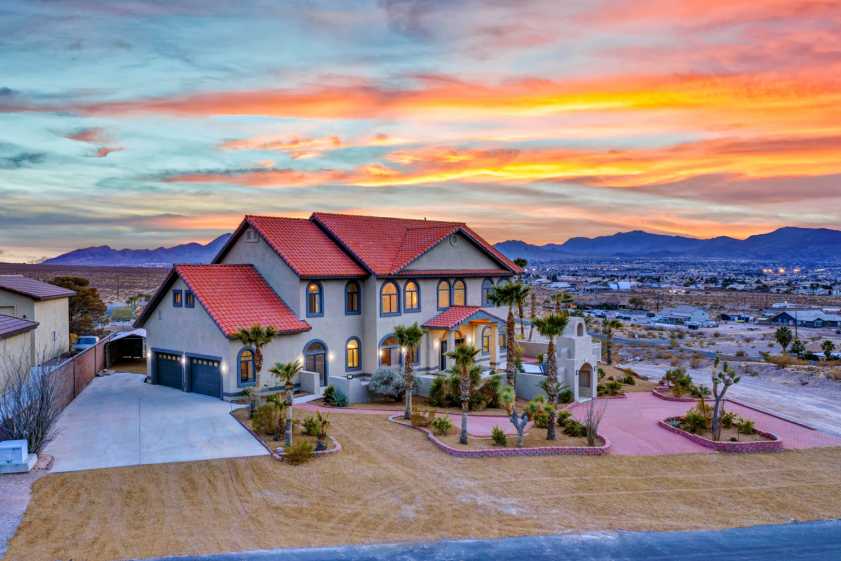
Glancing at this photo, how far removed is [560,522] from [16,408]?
16561 mm

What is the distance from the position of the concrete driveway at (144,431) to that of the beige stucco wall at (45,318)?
5.81 m

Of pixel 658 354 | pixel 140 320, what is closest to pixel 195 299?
pixel 140 320

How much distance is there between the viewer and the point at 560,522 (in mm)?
15852

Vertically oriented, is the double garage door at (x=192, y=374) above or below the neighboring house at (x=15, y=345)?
below

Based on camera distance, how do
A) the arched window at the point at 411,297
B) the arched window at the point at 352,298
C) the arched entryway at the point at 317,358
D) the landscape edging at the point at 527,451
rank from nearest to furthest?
the landscape edging at the point at 527,451, the arched entryway at the point at 317,358, the arched window at the point at 352,298, the arched window at the point at 411,297

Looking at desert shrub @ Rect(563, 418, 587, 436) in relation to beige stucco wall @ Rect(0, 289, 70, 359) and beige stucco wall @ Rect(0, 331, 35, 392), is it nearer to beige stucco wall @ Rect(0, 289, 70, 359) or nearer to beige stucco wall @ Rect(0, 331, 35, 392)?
beige stucco wall @ Rect(0, 331, 35, 392)

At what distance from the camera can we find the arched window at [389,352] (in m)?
34.3

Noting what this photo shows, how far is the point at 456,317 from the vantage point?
1404 inches

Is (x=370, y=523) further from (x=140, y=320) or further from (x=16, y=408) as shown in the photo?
(x=140, y=320)

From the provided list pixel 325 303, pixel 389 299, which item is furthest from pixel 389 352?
pixel 325 303

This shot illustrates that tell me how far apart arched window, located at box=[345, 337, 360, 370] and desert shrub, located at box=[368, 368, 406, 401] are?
3.61 metres

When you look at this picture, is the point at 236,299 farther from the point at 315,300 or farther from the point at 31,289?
the point at 31,289

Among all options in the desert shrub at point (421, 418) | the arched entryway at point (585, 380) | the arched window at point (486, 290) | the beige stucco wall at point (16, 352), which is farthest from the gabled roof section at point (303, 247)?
the arched entryway at point (585, 380)

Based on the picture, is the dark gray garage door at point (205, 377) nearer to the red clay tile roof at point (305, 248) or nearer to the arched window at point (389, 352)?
the red clay tile roof at point (305, 248)
